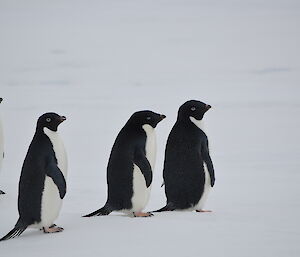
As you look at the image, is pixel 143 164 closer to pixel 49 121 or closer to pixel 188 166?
pixel 188 166

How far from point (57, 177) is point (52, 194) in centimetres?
16

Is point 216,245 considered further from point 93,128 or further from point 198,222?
point 93,128

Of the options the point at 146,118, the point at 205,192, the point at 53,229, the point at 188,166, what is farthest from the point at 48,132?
the point at 205,192

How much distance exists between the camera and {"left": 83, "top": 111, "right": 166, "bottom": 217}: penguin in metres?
6.09

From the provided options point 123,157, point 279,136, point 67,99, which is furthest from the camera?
point 67,99

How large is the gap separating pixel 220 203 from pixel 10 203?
188cm

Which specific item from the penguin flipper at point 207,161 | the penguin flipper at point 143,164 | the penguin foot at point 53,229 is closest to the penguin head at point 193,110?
the penguin flipper at point 207,161

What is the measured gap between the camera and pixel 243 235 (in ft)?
17.4

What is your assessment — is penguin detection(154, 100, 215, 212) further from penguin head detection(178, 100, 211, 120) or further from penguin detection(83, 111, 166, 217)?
penguin detection(83, 111, 166, 217)

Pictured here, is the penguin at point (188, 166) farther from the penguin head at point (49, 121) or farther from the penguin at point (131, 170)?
the penguin head at point (49, 121)

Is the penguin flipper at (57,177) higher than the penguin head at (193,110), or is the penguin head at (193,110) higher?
the penguin head at (193,110)

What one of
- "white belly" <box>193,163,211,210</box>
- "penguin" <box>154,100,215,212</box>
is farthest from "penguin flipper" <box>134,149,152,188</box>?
"white belly" <box>193,163,211,210</box>

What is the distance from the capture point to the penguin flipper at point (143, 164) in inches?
238

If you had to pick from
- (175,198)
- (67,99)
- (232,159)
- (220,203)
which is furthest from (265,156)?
(67,99)
